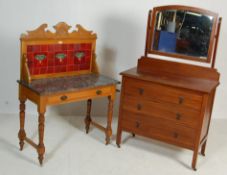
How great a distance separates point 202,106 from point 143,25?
1359 mm

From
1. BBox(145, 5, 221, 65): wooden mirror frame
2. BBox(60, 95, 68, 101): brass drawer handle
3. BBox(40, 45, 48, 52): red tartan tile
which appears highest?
BBox(145, 5, 221, 65): wooden mirror frame

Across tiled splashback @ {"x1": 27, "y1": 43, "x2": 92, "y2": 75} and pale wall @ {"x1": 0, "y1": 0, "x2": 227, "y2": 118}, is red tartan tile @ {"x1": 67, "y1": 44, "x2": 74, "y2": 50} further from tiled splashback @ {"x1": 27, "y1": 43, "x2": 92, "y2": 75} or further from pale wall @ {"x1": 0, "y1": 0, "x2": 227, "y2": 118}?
pale wall @ {"x1": 0, "y1": 0, "x2": 227, "y2": 118}

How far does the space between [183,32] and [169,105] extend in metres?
0.66

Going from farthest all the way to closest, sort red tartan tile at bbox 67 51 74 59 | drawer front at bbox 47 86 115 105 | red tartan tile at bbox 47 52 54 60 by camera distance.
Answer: red tartan tile at bbox 67 51 74 59, red tartan tile at bbox 47 52 54 60, drawer front at bbox 47 86 115 105

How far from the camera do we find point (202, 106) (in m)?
3.02

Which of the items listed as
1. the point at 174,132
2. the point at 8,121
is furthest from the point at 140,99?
the point at 8,121

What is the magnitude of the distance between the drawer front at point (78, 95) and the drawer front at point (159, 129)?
0.91ft

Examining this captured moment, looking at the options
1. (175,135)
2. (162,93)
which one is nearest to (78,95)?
(162,93)

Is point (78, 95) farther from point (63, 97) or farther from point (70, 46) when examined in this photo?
point (70, 46)

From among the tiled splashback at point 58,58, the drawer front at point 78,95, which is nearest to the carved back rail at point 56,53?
the tiled splashback at point 58,58

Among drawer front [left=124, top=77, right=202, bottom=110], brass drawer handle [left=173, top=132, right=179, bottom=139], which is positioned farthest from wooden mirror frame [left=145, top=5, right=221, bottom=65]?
brass drawer handle [left=173, top=132, right=179, bottom=139]

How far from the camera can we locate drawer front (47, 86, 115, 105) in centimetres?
297

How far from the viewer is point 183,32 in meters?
3.24

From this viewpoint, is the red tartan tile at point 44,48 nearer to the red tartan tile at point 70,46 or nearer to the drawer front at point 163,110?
the red tartan tile at point 70,46
